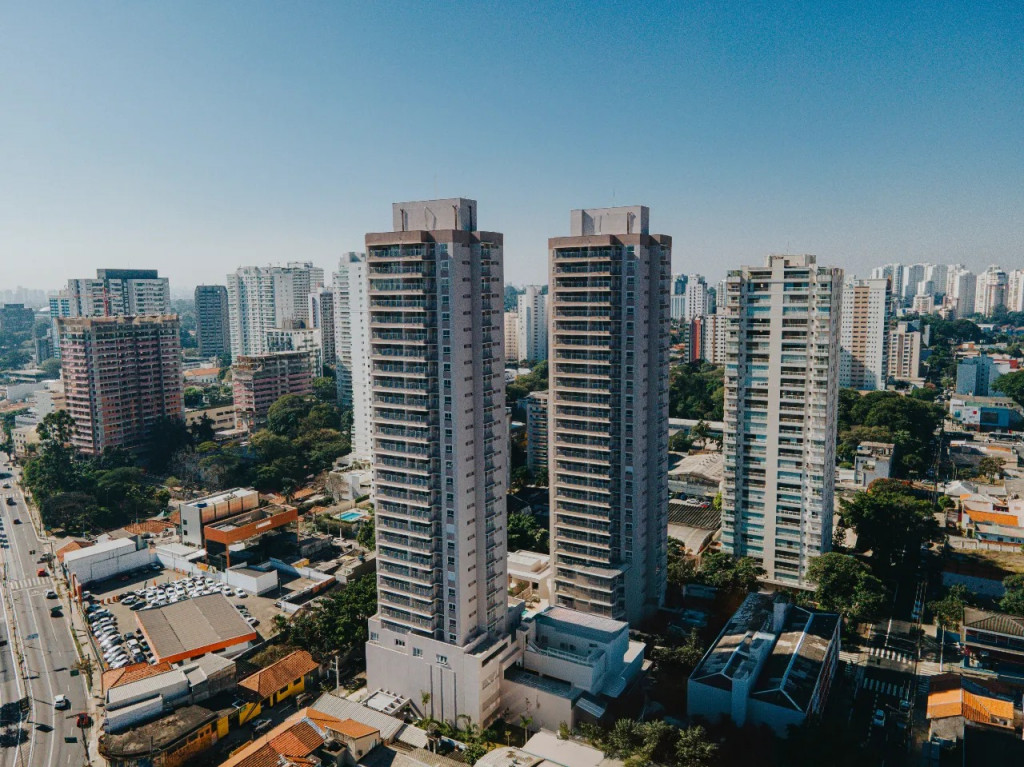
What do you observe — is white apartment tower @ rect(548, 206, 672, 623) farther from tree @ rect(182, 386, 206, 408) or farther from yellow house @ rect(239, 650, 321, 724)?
tree @ rect(182, 386, 206, 408)

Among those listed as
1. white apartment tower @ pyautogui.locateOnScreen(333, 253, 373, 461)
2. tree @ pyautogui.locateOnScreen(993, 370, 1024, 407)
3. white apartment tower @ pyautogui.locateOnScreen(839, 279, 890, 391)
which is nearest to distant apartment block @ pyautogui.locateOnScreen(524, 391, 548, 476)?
white apartment tower @ pyautogui.locateOnScreen(333, 253, 373, 461)

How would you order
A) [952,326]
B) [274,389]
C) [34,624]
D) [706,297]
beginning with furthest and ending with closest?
[706,297], [952,326], [274,389], [34,624]

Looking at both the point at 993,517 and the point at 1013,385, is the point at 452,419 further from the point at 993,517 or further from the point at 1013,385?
the point at 1013,385

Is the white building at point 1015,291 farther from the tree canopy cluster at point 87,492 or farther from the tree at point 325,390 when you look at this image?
the tree canopy cluster at point 87,492

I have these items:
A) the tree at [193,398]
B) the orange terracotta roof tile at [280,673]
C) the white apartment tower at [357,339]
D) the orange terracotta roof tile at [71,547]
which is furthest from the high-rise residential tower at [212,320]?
the orange terracotta roof tile at [280,673]

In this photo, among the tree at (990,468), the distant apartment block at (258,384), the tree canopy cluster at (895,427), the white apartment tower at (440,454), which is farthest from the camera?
the distant apartment block at (258,384)

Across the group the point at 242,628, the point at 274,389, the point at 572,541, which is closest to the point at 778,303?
the point at 572,541

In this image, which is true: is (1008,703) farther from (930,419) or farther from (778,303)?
(930,419)
